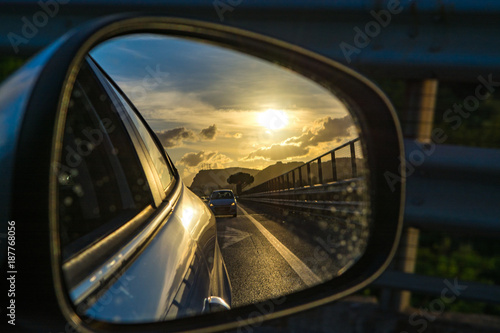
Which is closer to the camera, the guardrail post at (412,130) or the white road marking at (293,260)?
the white road marking at (293,260)

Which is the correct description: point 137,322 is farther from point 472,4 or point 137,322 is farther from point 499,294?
point 472,4

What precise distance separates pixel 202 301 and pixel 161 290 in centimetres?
21

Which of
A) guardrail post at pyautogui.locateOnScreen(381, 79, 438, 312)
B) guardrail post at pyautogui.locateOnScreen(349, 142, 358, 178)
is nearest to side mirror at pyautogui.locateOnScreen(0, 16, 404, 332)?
guardrail post at pyautogui.locateOnScreen(349, 142, 358, 178)

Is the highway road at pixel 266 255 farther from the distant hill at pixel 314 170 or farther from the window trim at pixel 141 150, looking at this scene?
the window trim at pixel 141 150

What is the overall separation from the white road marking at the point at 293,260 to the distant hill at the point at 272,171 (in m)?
0.11

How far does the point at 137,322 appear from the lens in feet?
3.60

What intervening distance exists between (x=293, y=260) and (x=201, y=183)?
1.27 feet

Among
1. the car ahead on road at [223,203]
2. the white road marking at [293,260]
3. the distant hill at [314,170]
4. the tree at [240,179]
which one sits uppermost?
the distant hill at [314,170]

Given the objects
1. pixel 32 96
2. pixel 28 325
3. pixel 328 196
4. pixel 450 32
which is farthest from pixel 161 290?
pixel 450 32

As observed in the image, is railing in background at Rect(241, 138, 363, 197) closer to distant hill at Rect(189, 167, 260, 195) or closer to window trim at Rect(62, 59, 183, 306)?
distant hill at Rect(189, 167, 260, 195)

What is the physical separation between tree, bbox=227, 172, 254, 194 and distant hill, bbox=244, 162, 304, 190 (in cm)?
2

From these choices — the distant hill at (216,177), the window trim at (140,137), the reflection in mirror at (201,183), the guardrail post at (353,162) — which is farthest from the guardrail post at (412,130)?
the distant hill at (216,177)

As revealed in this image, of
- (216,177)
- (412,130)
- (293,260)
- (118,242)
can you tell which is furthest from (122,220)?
(412,130)

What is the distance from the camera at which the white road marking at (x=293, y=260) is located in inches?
59.4
